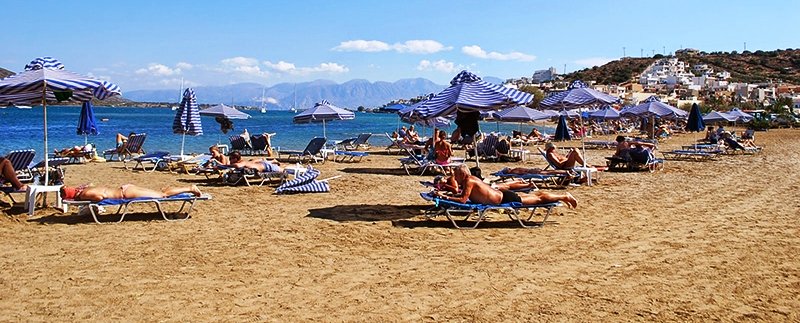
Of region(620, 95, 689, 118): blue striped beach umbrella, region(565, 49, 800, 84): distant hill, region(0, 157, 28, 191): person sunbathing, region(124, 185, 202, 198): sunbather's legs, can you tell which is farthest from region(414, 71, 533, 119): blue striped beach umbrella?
region(565, 49, 800, 84): distant hill

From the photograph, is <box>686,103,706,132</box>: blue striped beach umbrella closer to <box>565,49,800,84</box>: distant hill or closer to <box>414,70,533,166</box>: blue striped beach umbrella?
<box>414,70,533,166</box>: blue striped beach umbrella

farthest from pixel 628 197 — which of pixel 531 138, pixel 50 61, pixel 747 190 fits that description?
pixel 531 138

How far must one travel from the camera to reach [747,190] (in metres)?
10.7

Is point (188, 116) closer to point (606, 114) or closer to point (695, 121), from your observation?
point (695, 121)

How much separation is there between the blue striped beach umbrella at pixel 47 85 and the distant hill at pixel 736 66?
119576 millimetres

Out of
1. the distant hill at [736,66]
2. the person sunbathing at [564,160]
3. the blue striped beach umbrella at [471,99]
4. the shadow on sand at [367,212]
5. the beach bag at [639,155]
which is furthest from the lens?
the distant hill at [736,66]

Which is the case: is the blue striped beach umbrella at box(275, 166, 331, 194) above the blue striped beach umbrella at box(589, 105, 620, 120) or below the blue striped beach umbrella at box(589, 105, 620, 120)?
below

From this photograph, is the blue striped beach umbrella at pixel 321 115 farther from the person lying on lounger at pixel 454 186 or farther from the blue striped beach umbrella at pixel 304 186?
the person lying on lounger at pixel 454 186

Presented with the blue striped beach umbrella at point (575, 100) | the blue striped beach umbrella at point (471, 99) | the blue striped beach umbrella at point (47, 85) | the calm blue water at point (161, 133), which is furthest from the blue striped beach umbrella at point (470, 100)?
the calm blue water at point (161, 133)

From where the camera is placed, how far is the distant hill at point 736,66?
382ft

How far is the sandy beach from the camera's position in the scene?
4402 millimetres

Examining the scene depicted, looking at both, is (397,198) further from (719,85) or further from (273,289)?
(719,85)

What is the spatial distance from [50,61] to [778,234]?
921 cm

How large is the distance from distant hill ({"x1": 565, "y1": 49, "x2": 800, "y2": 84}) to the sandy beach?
4605 inches
